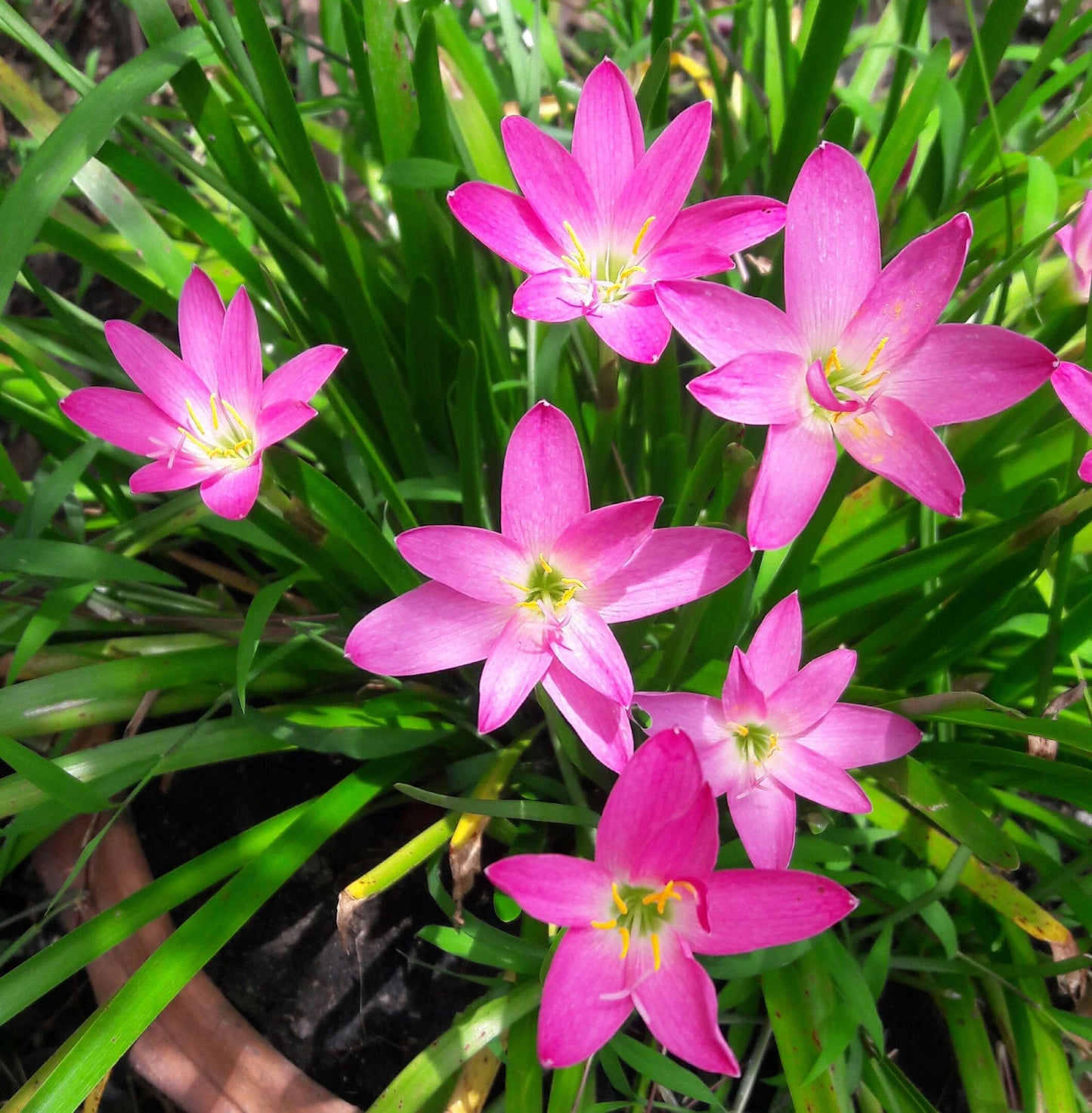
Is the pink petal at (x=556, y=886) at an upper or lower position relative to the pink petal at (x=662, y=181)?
lower

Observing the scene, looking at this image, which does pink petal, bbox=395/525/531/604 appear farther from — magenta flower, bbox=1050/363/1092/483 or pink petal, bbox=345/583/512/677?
magenta flower, bbox=1050/363/1092/483

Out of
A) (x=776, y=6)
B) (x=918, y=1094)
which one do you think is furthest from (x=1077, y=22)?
(x=918, y=1094)

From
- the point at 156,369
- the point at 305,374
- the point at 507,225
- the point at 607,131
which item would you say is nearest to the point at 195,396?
the point at 156,369

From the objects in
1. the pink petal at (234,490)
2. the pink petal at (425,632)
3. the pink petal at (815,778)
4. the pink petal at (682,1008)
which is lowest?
the pink petal at (682,1008)

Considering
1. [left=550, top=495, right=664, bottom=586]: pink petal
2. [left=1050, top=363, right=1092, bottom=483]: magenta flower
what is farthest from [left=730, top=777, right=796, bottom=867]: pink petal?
[left=1050, top=363, right=1092, bottom=483]: magenta flower

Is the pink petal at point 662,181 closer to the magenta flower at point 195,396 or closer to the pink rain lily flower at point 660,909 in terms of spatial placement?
the magenta flower at point 195,396

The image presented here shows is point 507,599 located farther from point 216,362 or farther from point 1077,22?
point 1077,22

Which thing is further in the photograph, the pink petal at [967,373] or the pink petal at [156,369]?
the pink petal at [156,369]

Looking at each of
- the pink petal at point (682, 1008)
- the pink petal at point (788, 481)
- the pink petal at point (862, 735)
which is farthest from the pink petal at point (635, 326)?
the pink petal at point (682, 1008)
